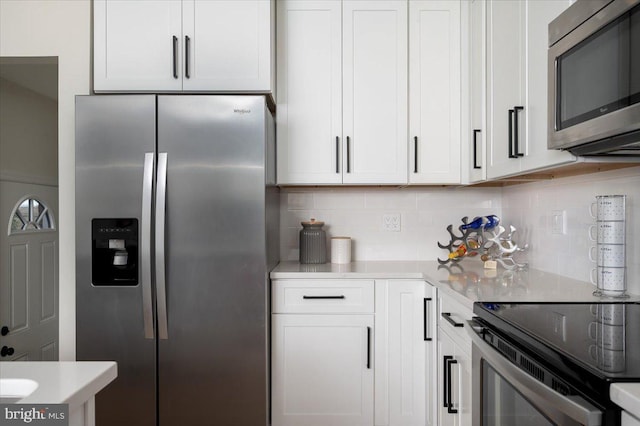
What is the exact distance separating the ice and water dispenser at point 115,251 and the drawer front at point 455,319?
1.40 metres

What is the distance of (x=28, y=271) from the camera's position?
323 centimetres

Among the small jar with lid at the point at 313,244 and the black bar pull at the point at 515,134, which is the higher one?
the black bar pull at the point at 515,134

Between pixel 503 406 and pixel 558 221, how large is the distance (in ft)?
3.98

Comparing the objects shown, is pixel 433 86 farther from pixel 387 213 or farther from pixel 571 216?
pixel 571 216

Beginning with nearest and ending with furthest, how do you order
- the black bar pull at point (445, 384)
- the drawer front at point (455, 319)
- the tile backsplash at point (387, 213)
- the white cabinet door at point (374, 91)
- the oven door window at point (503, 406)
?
the oven door window at point (503, 406) → the drawer front at point (455, 319) → the black bar pull at point (445, 384) → the white cabinet door at point (374, 91) → the tile backsplash at point (387, 213)

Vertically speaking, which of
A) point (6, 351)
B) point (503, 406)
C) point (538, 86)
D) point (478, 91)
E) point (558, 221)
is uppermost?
point (478, 91)

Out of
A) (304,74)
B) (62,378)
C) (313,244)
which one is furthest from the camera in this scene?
(313,244)

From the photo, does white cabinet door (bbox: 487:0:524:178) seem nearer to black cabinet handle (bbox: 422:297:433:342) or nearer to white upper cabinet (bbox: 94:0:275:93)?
black cabinet handle (bbox: 422:297:433:342)

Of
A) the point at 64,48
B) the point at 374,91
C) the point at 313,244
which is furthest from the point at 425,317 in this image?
the point at 64,48

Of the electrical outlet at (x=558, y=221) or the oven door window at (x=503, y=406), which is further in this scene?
the electrical outlet at (x=558, y=221)

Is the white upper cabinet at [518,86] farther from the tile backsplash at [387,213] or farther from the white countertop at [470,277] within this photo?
the tile backsplash at [387,213]

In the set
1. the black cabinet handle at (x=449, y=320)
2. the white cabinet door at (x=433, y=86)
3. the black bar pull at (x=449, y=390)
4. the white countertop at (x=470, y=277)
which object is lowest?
the black bar pull at (x=449, y=390)

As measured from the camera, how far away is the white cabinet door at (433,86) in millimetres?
2535

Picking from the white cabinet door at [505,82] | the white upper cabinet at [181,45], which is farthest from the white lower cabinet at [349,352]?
the white upper cabinet at [181,45]
